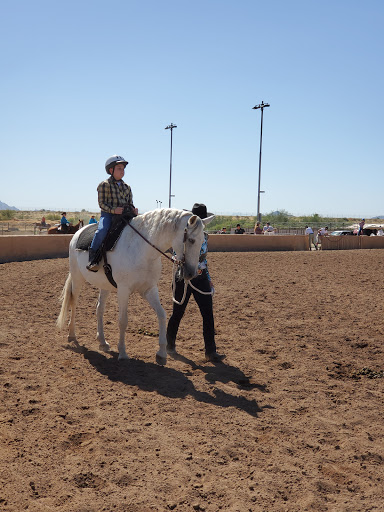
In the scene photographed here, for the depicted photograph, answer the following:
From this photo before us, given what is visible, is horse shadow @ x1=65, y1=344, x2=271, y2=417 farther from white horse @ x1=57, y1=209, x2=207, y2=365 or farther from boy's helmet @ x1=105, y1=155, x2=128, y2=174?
boy's helmet @ x1=105, y1=155, x2=128, y2=174

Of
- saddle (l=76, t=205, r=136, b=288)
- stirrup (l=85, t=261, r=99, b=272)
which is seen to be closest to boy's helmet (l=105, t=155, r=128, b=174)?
saddle (l=76, t=205, r=136, b=288)

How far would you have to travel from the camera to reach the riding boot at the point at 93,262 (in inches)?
262

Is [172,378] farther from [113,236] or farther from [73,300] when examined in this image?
[73,300]

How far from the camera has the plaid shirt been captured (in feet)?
21.8

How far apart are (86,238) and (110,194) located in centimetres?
97

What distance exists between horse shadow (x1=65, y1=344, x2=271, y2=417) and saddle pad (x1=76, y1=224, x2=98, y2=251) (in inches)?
59.2

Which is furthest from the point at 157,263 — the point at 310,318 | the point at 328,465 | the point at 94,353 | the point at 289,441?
the point at 310,318

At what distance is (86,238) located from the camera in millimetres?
7316

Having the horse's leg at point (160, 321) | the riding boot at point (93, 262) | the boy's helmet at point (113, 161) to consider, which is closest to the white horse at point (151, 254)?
the horse's leg at point (160, 321)

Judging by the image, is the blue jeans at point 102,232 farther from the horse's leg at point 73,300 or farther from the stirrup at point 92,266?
the horse's leg at point 73,300

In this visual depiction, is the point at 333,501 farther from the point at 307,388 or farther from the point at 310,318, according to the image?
the point at 310,318

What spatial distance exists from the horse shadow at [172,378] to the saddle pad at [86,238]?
1.50 meters

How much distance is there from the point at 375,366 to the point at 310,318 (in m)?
2.58

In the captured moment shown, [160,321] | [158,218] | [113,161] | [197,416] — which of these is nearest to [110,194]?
[113,161]
